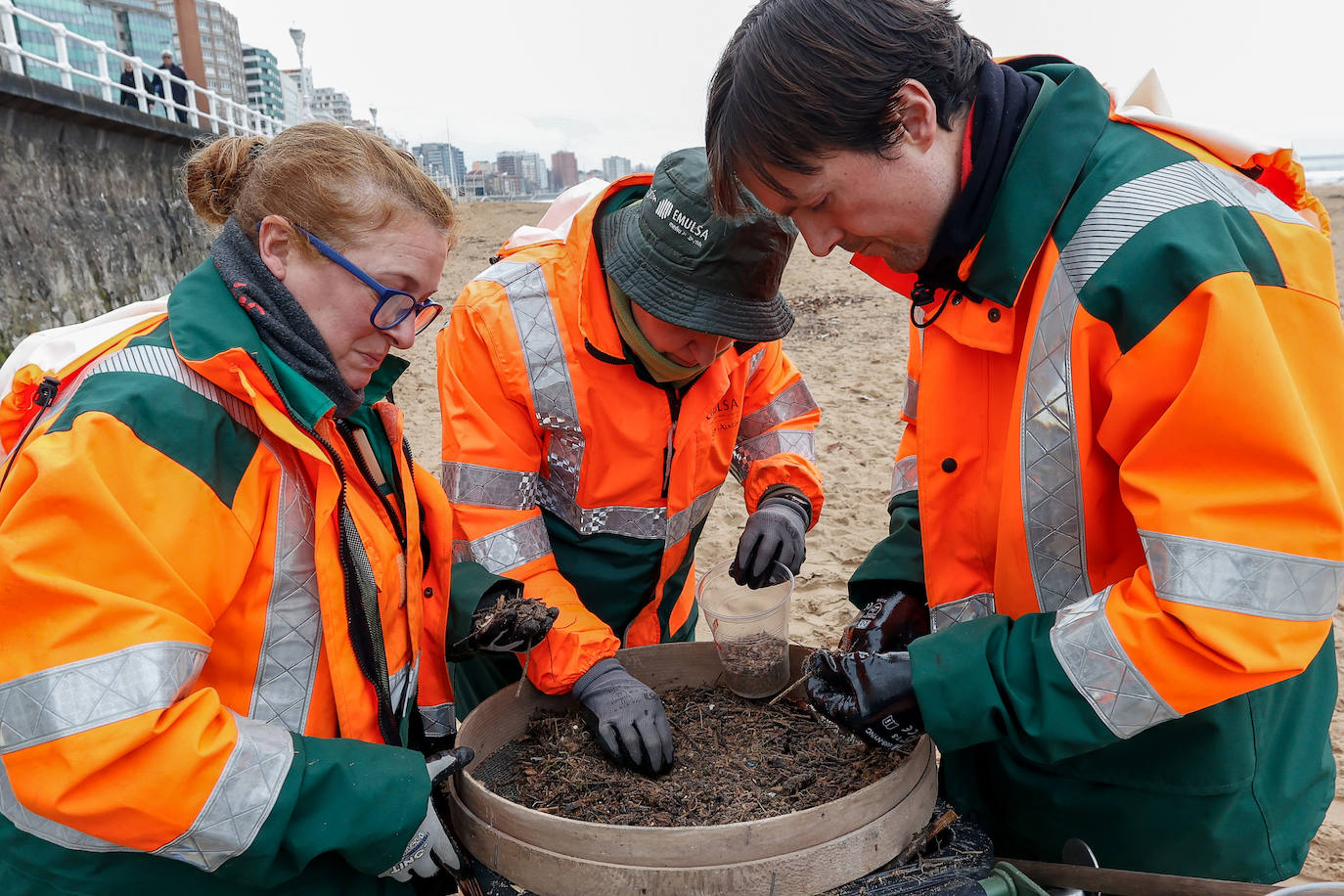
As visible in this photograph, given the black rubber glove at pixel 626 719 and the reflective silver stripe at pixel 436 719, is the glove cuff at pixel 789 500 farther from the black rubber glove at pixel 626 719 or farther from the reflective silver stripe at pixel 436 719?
the reflective silver stripe at pixel 436 719

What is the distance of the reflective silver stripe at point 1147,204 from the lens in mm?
1301

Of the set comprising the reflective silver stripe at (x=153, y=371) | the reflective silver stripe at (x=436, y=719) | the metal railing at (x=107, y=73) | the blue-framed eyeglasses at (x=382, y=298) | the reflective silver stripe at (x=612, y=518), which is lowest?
the reflective silver stripe at (x=436, y=719)

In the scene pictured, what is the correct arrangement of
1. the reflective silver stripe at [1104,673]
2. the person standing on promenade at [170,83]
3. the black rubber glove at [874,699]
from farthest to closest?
the person standing on promenade at [170,83]
the black rubber glove at [874,699]
the reflective silver stripe at [1104,673]

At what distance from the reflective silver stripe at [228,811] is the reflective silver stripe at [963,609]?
116cm

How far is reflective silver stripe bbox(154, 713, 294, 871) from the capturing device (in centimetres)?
127

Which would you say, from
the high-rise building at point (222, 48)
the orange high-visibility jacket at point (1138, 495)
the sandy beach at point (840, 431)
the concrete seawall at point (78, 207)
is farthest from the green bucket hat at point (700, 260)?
the high-rise building at point (222, 48)

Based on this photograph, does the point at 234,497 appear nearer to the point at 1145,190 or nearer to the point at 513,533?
the point at 513,533

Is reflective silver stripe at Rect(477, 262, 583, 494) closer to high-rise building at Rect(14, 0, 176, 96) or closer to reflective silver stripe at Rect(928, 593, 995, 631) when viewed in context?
reflective silver stripe at Rect(928, 593, 995, 631)

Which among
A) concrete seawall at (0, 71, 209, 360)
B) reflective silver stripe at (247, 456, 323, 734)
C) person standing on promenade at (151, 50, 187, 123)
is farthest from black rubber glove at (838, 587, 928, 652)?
person standing on promenade at (151, 50, 187, 123)

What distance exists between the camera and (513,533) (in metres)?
2.20

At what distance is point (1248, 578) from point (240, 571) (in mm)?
1421

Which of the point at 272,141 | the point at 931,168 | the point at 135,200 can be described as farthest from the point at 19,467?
the point at 135,200

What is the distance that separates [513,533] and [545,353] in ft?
1.46

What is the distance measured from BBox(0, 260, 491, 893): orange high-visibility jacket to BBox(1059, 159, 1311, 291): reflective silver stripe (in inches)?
47.4
